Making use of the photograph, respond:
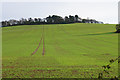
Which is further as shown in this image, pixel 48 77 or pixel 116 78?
pixel 48 77

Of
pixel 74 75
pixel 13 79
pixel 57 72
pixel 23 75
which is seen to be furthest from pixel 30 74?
pixel 74 75

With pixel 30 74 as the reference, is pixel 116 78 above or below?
above

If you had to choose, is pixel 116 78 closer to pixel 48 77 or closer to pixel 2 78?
pixel 48 77

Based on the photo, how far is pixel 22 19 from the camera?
197m

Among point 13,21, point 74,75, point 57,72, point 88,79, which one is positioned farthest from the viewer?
point 13,21

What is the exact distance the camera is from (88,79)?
1316 centimetres

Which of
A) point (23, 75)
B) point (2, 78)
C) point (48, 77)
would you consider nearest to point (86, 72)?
point (48, 77)

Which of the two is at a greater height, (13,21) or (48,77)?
(13,21)

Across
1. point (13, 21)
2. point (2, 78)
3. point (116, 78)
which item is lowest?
point (2, 78)

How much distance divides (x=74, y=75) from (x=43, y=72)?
11.2ft

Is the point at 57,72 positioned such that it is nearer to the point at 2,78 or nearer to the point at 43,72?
the point at 43,72

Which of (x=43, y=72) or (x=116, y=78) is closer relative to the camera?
(x=116, y=78)

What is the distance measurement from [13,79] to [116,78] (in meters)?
12.8

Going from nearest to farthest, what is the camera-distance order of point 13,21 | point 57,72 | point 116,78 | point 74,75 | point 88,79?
point 116,78 → point 88,79 → point 74,75 → point 57,72 → point 13,21
